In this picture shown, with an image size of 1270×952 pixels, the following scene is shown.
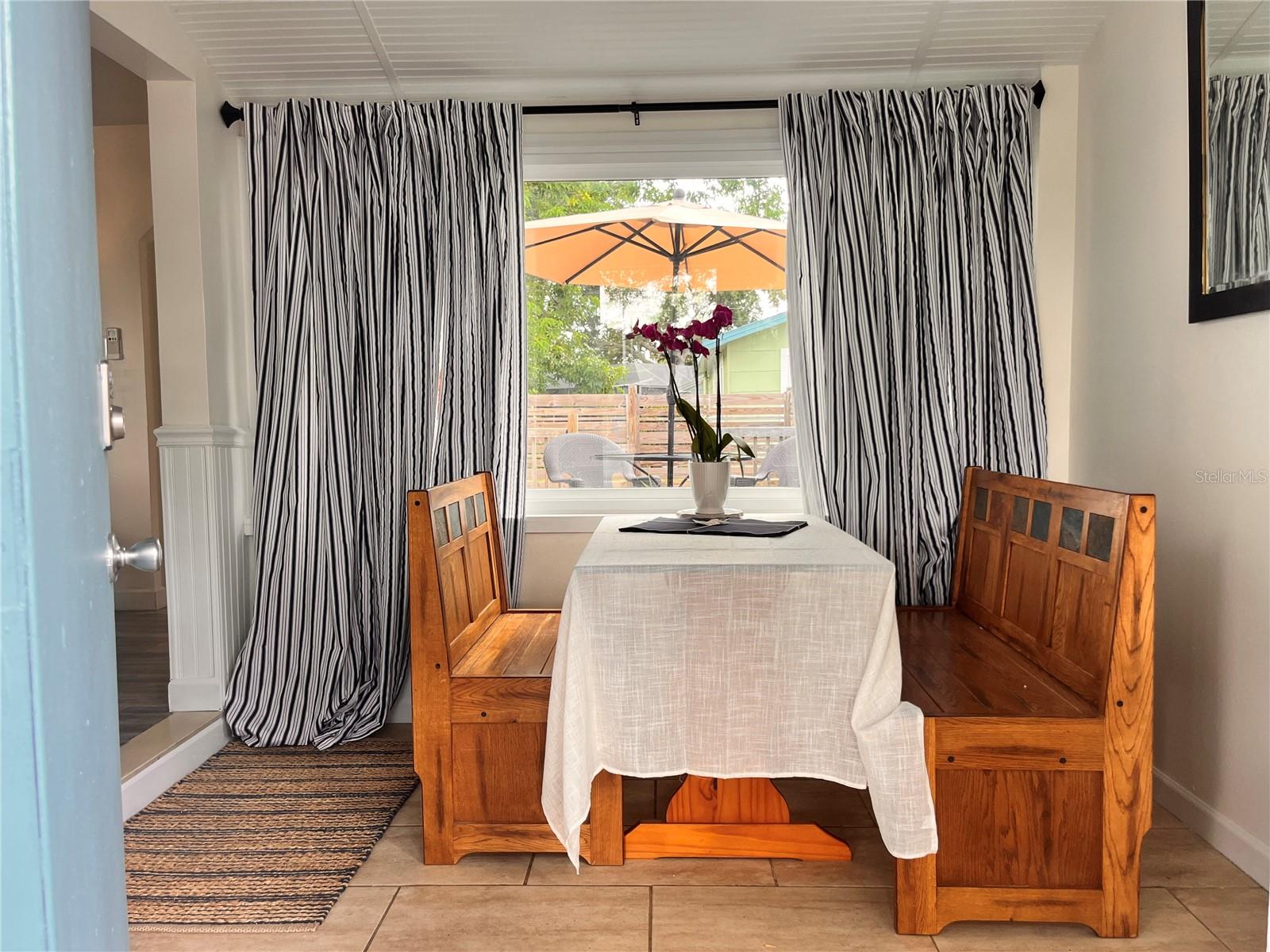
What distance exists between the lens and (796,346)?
3.16 metres

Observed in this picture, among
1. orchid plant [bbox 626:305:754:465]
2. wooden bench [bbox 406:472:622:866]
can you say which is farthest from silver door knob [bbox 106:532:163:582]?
orchid plant [bbox 626:305:754:465]

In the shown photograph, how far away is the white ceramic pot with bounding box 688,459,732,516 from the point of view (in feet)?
8.75

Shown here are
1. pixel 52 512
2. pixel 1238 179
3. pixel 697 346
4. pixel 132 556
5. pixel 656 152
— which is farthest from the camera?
pixel 656 152

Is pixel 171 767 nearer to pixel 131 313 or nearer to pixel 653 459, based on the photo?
pixel 653 459

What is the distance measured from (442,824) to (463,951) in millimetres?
405

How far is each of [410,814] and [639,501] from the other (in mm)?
1369

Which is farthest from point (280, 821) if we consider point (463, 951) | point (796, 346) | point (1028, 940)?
point (796, 346)

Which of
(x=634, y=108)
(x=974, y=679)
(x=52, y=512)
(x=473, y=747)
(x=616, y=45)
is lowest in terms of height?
(x=473, y=747)

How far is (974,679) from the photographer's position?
2.16 meters

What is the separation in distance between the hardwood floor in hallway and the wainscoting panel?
0.16m

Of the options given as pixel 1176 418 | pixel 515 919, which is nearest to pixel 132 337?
pixel 515 919

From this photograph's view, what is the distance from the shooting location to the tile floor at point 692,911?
1919 mm

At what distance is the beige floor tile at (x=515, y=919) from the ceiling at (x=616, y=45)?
2.41 meters

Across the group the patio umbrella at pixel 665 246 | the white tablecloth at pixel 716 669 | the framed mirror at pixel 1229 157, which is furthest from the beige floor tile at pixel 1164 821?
the patio umbrella at pixel 665 246
